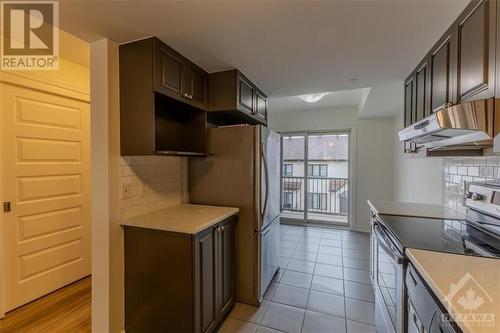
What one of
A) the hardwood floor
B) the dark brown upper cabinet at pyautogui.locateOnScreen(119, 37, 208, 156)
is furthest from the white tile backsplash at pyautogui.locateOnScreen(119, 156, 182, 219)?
the hardwood floor

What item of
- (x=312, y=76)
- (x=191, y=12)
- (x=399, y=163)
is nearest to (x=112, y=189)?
(x=191, y=12)

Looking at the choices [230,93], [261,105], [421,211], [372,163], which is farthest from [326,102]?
[421,211]

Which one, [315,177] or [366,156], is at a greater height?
[366,156]

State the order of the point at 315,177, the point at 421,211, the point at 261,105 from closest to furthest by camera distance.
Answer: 1. the point at 421,211
2. the point at 261,105
3. the point at 315,177

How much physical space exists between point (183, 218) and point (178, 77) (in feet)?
3.87

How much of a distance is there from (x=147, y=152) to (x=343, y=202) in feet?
14.7

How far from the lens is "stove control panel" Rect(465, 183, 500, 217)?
1446 mm

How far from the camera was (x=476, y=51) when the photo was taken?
1.24 metres

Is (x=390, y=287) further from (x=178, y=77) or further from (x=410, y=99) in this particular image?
(x=178, y=77)

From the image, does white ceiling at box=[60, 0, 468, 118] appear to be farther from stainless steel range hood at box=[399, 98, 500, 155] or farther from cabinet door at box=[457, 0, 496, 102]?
stainless steel range hood at box=[399, 98, 500, 155]

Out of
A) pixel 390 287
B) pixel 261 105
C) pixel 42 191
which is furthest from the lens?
pixel 261 105

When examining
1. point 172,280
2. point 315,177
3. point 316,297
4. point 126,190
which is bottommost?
point 316,297

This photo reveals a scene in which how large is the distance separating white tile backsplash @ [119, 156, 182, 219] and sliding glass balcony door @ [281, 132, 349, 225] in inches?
132

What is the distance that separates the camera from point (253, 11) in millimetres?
1403
